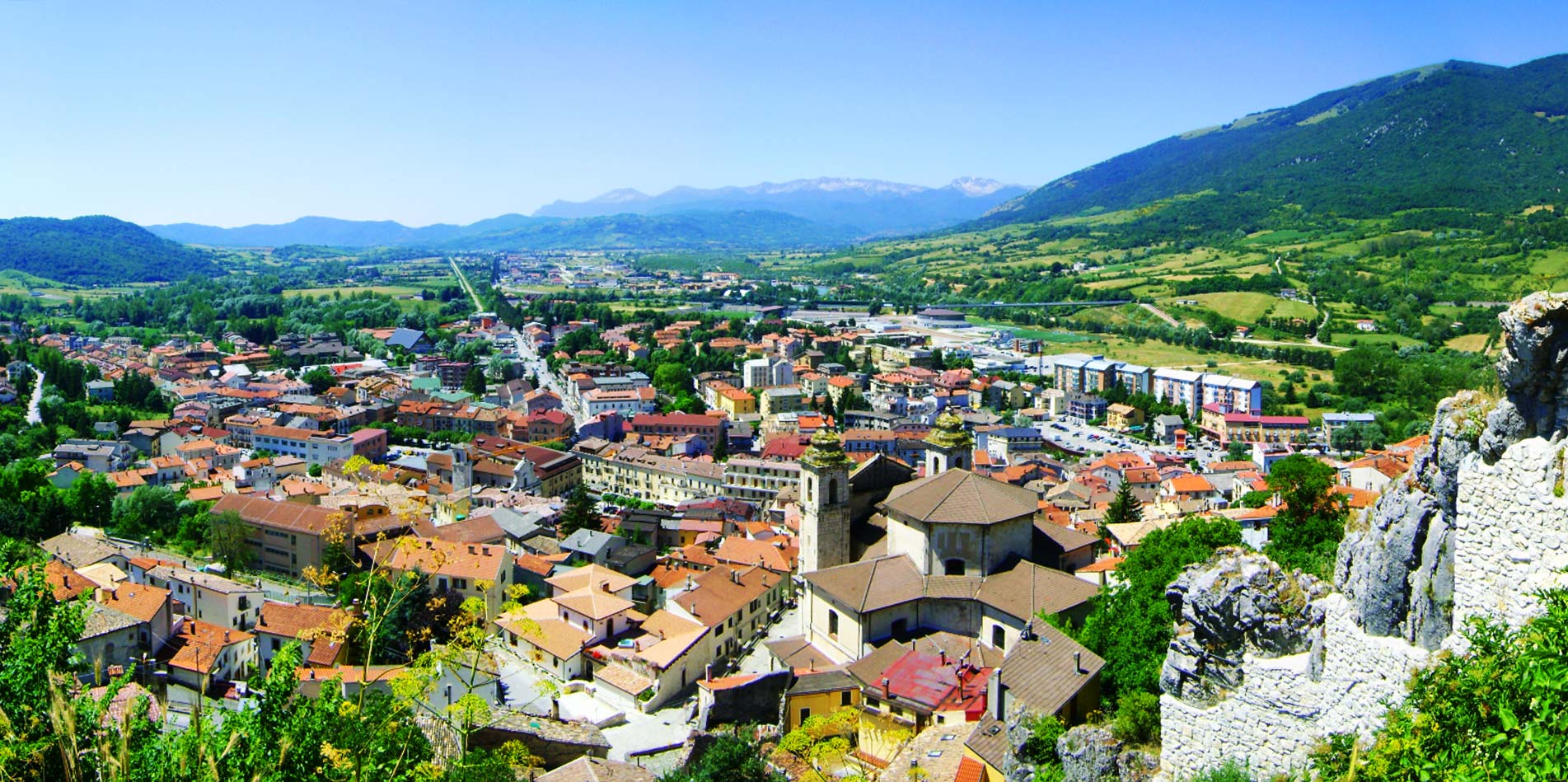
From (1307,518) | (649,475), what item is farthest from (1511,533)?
(649,475)

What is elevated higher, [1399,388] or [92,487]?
[92,487]

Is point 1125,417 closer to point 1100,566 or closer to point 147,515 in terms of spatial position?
point 1100,566

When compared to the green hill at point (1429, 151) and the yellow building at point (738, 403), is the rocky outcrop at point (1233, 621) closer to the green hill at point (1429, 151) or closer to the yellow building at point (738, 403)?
the yellow building at point (738, 403)

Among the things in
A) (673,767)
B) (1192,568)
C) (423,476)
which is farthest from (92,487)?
(1192,568)

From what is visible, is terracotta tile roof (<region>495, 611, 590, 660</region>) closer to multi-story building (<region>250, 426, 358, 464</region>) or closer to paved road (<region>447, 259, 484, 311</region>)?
multi-story building (<region>250, 426, 358, 464</region>)

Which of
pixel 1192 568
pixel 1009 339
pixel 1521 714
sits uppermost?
pixel 1521 714

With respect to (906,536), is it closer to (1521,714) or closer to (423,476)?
(1521,714)
